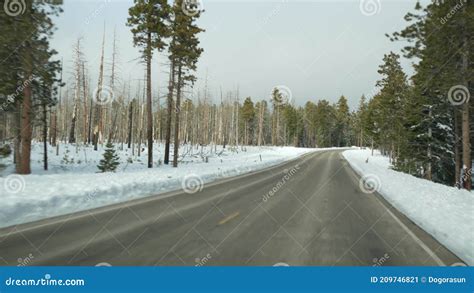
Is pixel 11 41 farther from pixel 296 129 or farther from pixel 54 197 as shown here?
pixel 296 129

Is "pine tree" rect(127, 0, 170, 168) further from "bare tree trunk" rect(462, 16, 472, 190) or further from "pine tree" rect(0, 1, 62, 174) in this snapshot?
"bare tree trunk" rect(462, 16, 472, 190)

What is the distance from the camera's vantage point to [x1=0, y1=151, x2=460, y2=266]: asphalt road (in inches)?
204

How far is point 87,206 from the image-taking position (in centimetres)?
946

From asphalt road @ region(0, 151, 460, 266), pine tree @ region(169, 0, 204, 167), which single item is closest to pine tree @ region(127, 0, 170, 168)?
pine tree @ region(169, 0, 204, 167)

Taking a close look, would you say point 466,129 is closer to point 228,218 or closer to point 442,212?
point 442,212

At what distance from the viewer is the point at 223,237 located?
20.7ft

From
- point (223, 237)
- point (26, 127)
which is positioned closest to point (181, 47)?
point (26, 127)

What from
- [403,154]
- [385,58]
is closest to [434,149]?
[403,154]

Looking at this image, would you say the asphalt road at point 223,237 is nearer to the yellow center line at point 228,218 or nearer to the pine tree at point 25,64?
the yellow center line at point 228,218

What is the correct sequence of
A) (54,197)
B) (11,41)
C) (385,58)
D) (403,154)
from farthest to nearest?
1. (385,58)
2. (403,154)
3. (11,41)
4. (54,197)

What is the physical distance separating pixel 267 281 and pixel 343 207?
6.47 m

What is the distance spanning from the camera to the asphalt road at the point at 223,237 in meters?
5.18

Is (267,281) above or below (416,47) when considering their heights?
below

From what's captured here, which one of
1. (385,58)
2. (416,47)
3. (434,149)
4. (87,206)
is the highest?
(385,58)
